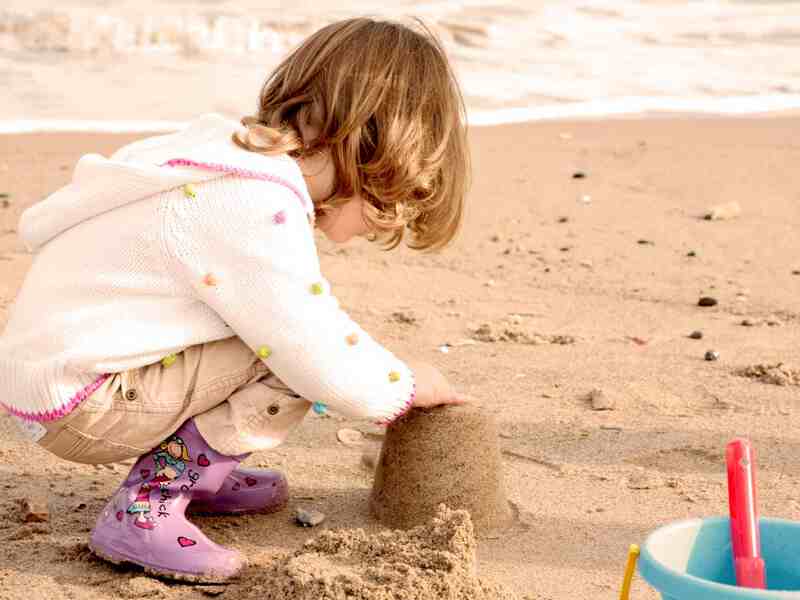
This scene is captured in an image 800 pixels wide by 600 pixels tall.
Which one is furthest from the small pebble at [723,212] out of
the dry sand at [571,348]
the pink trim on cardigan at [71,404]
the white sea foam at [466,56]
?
the pink trim on cardigan at [71,404]

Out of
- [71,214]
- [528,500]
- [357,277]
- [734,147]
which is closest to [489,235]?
[357,277]

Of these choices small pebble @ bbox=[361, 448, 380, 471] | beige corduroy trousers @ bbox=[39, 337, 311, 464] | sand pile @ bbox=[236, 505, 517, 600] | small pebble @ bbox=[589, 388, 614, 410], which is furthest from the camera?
small pebble @ bbox=[589, 388, 614, 410]

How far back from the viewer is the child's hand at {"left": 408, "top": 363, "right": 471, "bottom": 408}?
9.37 ft

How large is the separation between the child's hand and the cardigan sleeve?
21 centimetres

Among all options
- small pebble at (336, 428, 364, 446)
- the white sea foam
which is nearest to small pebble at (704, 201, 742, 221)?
Result: the white sea foam

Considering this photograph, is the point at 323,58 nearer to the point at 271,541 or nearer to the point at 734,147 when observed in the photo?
the point at 271,541

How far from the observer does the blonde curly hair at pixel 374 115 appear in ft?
9.03

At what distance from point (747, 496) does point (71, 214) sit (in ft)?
4.98

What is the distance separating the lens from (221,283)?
2.61 metres

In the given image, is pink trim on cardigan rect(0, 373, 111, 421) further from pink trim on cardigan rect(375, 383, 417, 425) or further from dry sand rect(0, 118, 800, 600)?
Answer: pink trim on cardigan rect(375, 383, 417, 425)

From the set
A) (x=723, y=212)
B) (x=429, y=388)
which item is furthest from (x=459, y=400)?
(x=723, y=212)

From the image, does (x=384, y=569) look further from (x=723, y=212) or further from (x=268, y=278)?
(x=723, y=212)

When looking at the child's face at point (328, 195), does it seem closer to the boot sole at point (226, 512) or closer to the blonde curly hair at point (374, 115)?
the blonde curly hair at point (374, 115)

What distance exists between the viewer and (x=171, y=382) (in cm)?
273
